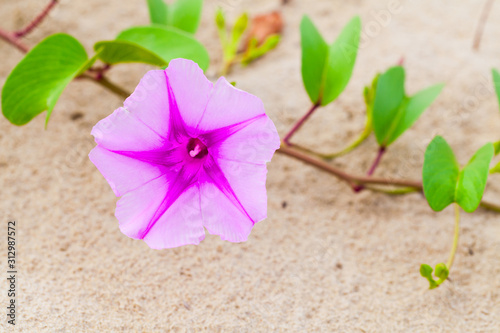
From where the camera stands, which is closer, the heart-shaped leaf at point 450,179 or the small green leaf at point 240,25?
the heart-shaped leaf at point 450,179

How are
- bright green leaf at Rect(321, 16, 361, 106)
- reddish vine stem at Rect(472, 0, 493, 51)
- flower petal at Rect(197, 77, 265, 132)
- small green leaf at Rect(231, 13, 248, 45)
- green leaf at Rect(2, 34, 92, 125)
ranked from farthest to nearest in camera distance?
1. reddish vine stem at Rect(472, 0, 493, 51)
2. small green leaf at Rect(231, 13, 248, 45)
3. bright green leaf at Rect(321, 16, 361, 106)
4. green leaf at Rect(2, 34, 92, 125)
5. flower petal at Rect(197, 77, 265, 132)

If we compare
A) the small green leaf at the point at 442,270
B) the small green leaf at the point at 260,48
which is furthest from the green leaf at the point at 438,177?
the small green leaf at the point at 260,48

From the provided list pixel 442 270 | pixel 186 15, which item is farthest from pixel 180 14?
pixel 442 270

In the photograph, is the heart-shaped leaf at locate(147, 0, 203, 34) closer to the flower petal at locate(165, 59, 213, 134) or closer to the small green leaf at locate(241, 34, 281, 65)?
the small green leaf at locate(241, 34, 281, 65)

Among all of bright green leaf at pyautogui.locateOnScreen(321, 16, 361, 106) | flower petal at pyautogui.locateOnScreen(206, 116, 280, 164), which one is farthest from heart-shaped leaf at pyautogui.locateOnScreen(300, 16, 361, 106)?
flower petal at pyautogui.locateOnScreen(206, 116, 280, 164)

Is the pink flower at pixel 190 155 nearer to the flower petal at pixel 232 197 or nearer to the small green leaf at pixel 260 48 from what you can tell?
the flower petal at pixel 232 197
